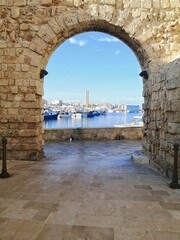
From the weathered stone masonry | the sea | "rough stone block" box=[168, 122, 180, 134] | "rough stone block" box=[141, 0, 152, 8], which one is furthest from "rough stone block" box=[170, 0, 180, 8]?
the sea

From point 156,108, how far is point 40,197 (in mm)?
3514

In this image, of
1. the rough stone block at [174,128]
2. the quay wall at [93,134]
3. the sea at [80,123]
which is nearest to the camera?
the rough stone block at [174,128]

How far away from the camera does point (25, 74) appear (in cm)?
607

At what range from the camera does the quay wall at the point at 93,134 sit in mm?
10523

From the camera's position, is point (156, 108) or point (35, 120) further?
point (35, 120)

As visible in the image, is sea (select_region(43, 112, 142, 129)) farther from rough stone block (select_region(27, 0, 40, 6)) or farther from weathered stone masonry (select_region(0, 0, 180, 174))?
rough stone block (select_region(27, 0, 40, 6))

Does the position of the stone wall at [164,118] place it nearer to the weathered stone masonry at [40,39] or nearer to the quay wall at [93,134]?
the weathered stone masonry at [40,39]

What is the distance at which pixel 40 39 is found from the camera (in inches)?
241

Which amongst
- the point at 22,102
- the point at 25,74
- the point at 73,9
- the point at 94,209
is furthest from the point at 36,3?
the point at 94,209

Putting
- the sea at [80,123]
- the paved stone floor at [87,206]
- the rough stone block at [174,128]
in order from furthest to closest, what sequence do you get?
the sea at [80,123] < the rough stone block at [174,128] < the paved stone floor at [87,206]

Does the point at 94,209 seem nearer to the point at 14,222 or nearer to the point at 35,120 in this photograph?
the point at 14,222

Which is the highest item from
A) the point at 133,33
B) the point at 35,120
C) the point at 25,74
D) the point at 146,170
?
the point at 133,33

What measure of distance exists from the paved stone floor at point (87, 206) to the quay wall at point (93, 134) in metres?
5.75

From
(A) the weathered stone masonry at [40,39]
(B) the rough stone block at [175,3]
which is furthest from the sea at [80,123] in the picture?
(B) the rough stone block at [175,3]
